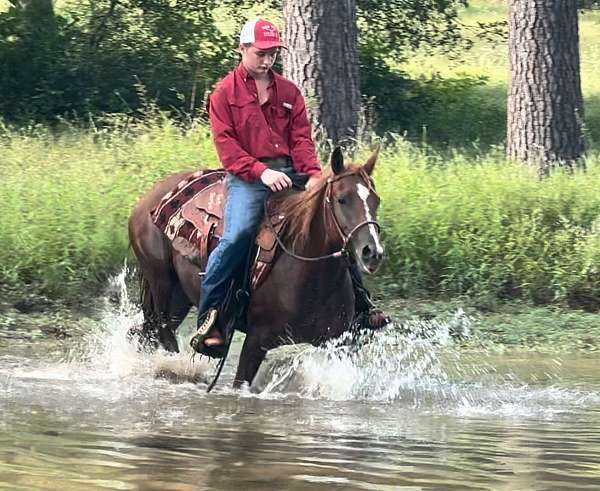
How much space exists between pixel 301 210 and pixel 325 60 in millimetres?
6810

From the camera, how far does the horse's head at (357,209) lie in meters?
7.76

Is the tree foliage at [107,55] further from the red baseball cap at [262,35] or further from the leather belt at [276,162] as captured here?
the red baseball cap at [262,35]

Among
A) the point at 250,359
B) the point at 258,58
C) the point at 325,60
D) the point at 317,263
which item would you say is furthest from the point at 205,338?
the point at 325,60

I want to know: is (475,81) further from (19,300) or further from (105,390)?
(105,390)

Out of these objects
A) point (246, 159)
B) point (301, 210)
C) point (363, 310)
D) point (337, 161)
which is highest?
point (337, 161)

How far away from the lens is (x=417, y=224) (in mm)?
12758

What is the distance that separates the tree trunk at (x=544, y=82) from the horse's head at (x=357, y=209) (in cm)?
751

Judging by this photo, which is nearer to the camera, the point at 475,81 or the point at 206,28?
the point at 206,28

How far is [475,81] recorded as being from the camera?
2308 centimetres

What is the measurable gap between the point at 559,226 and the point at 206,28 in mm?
9269

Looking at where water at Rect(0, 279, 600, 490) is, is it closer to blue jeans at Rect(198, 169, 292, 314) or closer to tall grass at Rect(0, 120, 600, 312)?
blue jeans at Rect(198, 169, 292, 314)

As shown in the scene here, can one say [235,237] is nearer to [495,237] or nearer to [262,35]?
[262,35]

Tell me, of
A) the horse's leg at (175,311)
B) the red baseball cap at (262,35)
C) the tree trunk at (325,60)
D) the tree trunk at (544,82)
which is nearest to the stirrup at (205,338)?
Answer: the horse's leg at (175,311)

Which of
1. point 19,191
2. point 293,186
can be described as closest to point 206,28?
point 19,191
